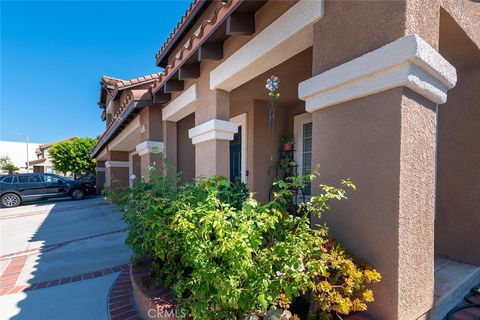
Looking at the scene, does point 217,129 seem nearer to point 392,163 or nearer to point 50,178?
point 392,163

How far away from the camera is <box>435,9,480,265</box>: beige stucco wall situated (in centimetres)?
277

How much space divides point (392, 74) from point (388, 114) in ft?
1.02

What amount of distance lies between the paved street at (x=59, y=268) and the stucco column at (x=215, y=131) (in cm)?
232

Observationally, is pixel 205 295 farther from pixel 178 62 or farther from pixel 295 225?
pixel 178 62

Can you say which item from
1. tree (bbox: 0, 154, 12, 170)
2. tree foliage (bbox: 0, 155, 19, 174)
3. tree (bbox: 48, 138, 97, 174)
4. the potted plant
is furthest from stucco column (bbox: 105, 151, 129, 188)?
tree (bbox: 0, 154, 12, 170)

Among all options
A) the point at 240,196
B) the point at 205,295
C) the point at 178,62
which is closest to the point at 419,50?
the point at 240,196

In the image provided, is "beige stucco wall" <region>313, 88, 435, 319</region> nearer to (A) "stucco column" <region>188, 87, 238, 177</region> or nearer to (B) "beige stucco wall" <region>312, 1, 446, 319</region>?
(B) "beige stucco wall" <region>312, 1, 446, 319</region>

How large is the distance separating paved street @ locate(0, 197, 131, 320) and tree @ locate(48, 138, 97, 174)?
19294 mm

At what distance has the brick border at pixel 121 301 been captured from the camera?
105 inches

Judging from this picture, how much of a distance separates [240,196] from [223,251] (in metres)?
1.08

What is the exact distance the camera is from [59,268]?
401cm

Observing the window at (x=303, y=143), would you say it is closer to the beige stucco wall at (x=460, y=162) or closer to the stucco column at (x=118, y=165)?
the beige stucco wall at (x=460, y=162)

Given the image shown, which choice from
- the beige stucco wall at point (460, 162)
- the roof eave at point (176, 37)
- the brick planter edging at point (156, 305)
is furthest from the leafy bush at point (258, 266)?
the roof eave at point (176, 37)

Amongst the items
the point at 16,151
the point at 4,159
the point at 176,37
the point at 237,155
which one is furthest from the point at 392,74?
the point at 16,151
